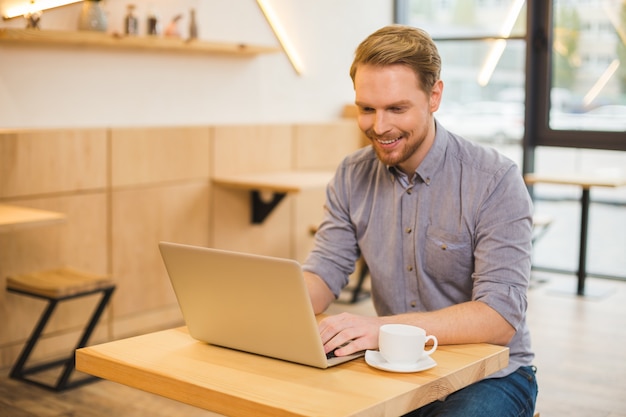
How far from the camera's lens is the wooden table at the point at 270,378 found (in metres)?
1.38

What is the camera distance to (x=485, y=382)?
1.87 m

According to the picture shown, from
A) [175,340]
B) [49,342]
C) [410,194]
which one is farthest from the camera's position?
[49,342]

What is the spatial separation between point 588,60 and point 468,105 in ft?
3.14

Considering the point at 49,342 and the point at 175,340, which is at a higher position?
the point at 175,340

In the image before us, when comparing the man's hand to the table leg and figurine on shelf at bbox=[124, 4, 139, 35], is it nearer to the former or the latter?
figurine on shelf at bbox=[124, 4, 139, 35]

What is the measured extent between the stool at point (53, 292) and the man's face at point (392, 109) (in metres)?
2.11

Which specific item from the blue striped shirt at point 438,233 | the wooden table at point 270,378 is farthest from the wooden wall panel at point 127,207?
the wooden table at point 270,378

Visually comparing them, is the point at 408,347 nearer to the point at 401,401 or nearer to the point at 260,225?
the point at 401,401

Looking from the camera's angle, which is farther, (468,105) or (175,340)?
(468,105)

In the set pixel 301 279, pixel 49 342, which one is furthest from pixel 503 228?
pixel 49 342

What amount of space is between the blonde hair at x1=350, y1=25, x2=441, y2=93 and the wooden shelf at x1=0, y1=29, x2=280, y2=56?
2496mm

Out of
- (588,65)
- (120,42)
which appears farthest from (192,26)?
(588,65)

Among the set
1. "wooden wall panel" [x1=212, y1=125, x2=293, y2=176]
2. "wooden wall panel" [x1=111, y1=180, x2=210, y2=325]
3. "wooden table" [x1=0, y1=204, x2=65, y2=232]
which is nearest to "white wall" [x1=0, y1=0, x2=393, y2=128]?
"wooden wall panel" [x1=212, y1=125, x2=293, y2=176]

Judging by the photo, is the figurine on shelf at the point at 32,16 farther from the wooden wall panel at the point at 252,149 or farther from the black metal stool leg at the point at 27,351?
the black metal stool leg at the point at 27,351
